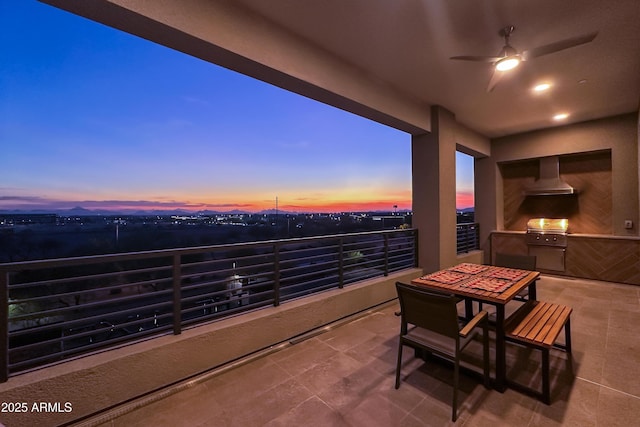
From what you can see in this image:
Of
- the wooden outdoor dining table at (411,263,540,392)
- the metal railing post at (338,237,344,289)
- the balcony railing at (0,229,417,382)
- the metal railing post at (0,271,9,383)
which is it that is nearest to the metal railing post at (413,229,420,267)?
the balcony railing at (0,229,417,382)

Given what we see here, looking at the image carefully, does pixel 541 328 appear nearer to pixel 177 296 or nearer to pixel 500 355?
pixel 500 355

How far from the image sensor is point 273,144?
1508 cm

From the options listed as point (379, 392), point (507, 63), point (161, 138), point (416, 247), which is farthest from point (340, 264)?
point (161, 138)

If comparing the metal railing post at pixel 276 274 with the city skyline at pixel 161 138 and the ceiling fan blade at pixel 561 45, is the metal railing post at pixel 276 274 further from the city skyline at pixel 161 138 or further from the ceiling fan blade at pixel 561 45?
the city skyline at pixel 161 138

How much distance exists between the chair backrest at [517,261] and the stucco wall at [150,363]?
7.68ft

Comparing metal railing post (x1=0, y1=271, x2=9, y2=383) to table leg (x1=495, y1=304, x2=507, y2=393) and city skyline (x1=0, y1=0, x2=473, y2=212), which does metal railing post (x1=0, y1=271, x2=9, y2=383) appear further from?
city skyline (x1=0, y1=0, x2=473, y2=212)

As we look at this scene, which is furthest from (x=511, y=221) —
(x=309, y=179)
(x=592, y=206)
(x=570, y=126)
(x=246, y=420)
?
(x=309, y=179)

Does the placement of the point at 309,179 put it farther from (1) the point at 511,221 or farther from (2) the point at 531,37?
(2) the point at 531,37

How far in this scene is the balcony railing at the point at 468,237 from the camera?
5820mm

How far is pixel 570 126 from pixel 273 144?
12920 mm

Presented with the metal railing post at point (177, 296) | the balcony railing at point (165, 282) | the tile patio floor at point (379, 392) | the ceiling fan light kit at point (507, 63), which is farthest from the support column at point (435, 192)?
the metal railing post at point (177, 296)

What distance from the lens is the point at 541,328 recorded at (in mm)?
2021

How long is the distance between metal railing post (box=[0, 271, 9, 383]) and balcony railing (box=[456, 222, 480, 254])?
6.32 metres

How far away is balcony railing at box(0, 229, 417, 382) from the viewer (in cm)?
160
